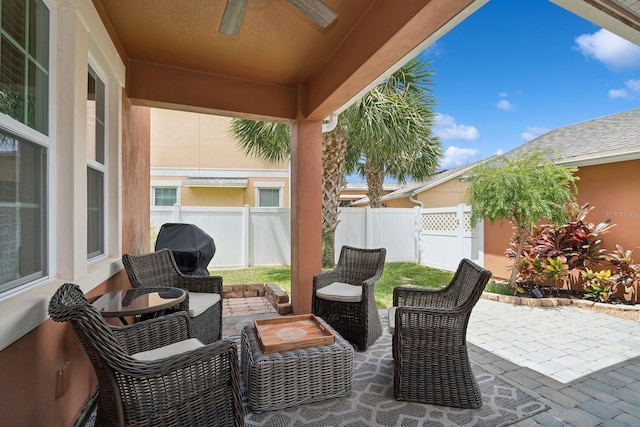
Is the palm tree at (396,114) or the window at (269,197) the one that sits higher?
the palm tree at (396,114)

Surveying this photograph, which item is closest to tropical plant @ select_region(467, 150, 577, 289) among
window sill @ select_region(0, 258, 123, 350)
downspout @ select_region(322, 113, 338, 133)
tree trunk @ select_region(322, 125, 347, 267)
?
tree trunk @ select_region(322, 125, 347, 267)

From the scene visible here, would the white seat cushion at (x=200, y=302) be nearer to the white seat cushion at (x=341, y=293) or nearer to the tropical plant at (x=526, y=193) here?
the white seat cushion at (x=341, y=293)

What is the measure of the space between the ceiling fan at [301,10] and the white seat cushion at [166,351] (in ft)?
7.44

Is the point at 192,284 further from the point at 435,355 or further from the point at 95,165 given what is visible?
the point at 435,355

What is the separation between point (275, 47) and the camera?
337 cm

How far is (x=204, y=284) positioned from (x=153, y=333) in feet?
4.10

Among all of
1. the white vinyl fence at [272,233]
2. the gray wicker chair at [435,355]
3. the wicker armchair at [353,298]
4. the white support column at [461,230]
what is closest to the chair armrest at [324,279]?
the wicker armchair at [353,298]

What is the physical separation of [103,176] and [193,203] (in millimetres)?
8030

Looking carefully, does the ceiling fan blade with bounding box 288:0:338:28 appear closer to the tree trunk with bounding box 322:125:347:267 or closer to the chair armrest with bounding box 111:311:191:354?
the chair armrest with bounding box 111:311:191:354

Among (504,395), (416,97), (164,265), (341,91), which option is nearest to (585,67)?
(416,97)

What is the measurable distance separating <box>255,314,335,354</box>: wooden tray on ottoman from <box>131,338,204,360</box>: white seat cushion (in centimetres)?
53

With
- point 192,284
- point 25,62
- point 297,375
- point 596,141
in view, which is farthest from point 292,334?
point 596,141

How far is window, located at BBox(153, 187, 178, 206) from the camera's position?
10594mm

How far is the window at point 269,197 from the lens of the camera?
36.7ft
